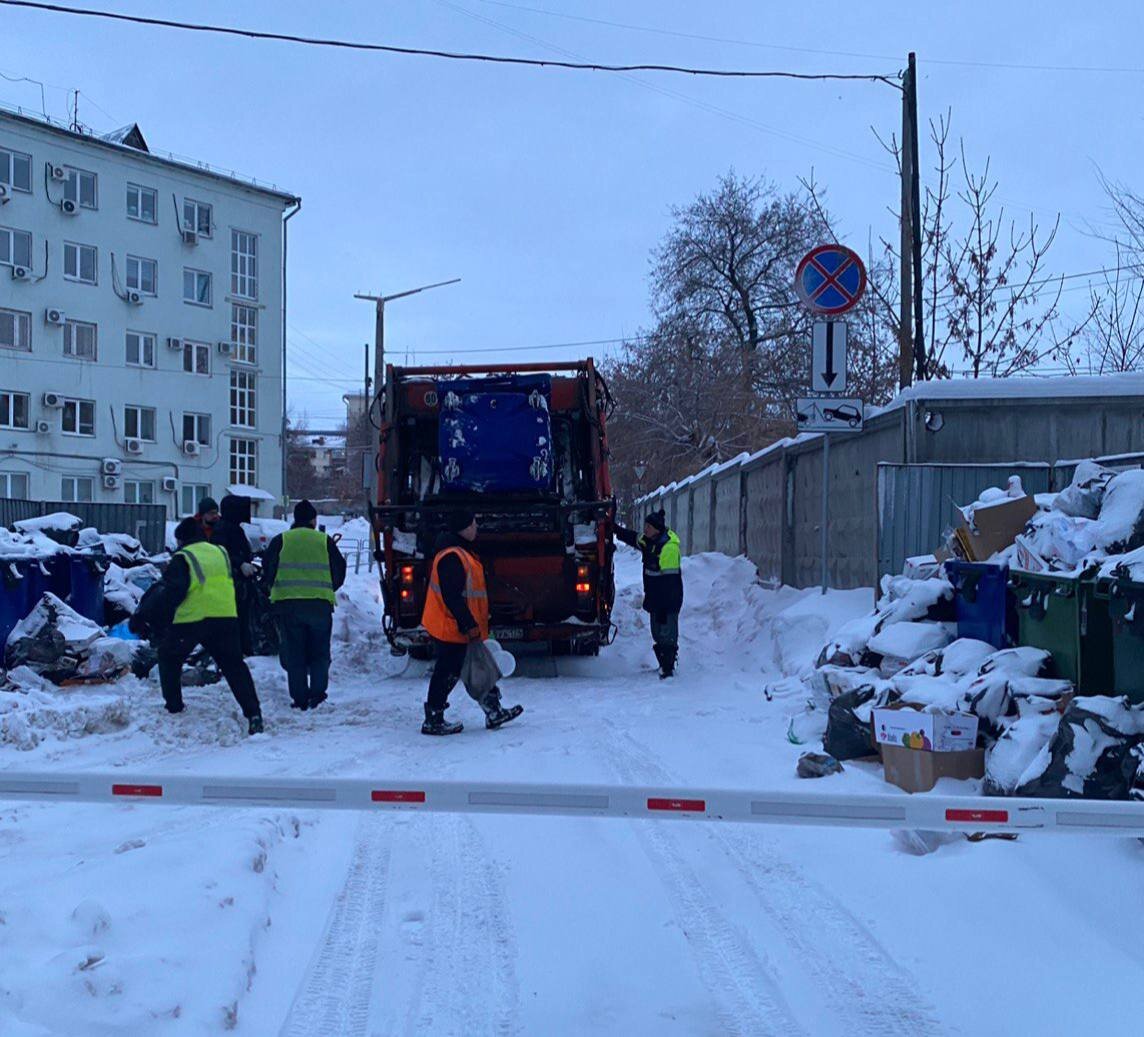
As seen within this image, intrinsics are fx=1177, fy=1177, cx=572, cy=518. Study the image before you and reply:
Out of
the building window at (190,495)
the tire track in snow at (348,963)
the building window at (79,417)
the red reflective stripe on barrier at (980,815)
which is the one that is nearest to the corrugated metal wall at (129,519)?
the tire track in snow at (348,963)

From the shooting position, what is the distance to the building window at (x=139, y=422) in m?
40.4

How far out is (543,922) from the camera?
14.4 ft

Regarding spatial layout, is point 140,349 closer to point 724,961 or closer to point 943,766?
point 943,766

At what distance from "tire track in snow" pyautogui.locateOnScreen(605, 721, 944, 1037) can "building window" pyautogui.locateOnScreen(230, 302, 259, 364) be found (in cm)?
4157

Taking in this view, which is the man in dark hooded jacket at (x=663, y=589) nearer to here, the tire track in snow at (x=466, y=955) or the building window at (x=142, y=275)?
the tire track in snow at (x=466, y=955)

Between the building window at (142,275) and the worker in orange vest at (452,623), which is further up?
the building window at (142,275)

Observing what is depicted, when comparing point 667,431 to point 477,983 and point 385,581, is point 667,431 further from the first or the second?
point 477,983

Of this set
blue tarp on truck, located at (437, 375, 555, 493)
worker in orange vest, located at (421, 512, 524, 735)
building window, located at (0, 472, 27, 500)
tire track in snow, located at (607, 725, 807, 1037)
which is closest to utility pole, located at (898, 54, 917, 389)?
blue tarp on truck, located at (437, 375, 555, 493)

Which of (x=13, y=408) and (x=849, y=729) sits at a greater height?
(x=13, y=408)

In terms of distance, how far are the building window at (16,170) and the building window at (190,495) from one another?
437 inches

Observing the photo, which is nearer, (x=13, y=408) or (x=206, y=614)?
(x=206, y=614)

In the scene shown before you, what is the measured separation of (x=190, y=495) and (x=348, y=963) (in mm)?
40695

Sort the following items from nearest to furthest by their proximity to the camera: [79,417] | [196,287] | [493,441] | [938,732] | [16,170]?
[938,732], [493,441], [16,170], [79,417], [196,287]

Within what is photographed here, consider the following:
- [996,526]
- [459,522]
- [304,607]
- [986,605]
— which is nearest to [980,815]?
[986,605]
